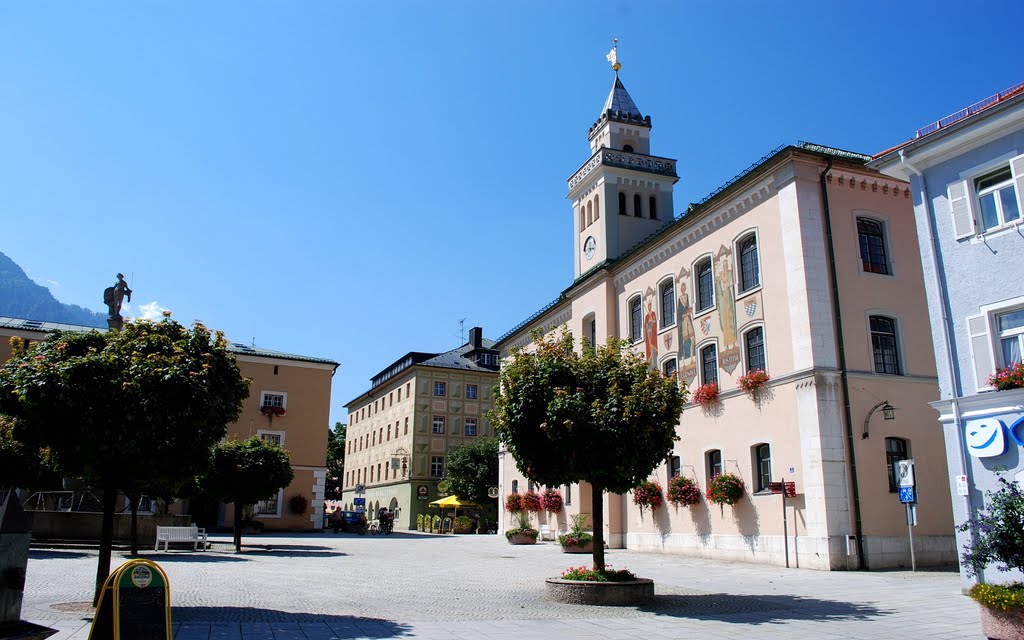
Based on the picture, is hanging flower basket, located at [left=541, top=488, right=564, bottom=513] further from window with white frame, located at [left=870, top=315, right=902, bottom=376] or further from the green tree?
window with white frame, located at [left=870, top=315, right=902, bottom=376]

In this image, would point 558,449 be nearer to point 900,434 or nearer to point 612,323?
point 900,434

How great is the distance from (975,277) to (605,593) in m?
9.08

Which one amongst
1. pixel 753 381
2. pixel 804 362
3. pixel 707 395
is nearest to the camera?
pixel 804 362

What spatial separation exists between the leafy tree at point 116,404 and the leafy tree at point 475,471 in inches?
1702

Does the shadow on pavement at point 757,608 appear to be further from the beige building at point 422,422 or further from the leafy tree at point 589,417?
the beige building at point 422,422

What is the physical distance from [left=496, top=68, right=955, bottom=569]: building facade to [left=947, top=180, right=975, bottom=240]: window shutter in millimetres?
6759

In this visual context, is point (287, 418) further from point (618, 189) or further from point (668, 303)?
point (668, 303)

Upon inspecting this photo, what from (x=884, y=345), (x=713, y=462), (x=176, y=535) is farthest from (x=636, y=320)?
(x=176, y=535)

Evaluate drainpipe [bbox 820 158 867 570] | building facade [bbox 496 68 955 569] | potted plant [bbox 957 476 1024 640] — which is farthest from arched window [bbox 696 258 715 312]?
potted plant [bbox 957 476 1024 640]

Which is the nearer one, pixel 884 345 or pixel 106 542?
pixel 106 542

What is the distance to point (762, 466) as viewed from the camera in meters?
22.9

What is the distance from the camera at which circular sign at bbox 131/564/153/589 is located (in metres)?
7.00

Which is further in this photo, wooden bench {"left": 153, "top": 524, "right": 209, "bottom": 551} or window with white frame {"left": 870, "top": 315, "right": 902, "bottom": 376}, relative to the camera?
wooden bench {"left": 153, "top": 524, "right": 209, "bottom": 551}

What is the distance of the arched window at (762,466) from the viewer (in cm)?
2264
